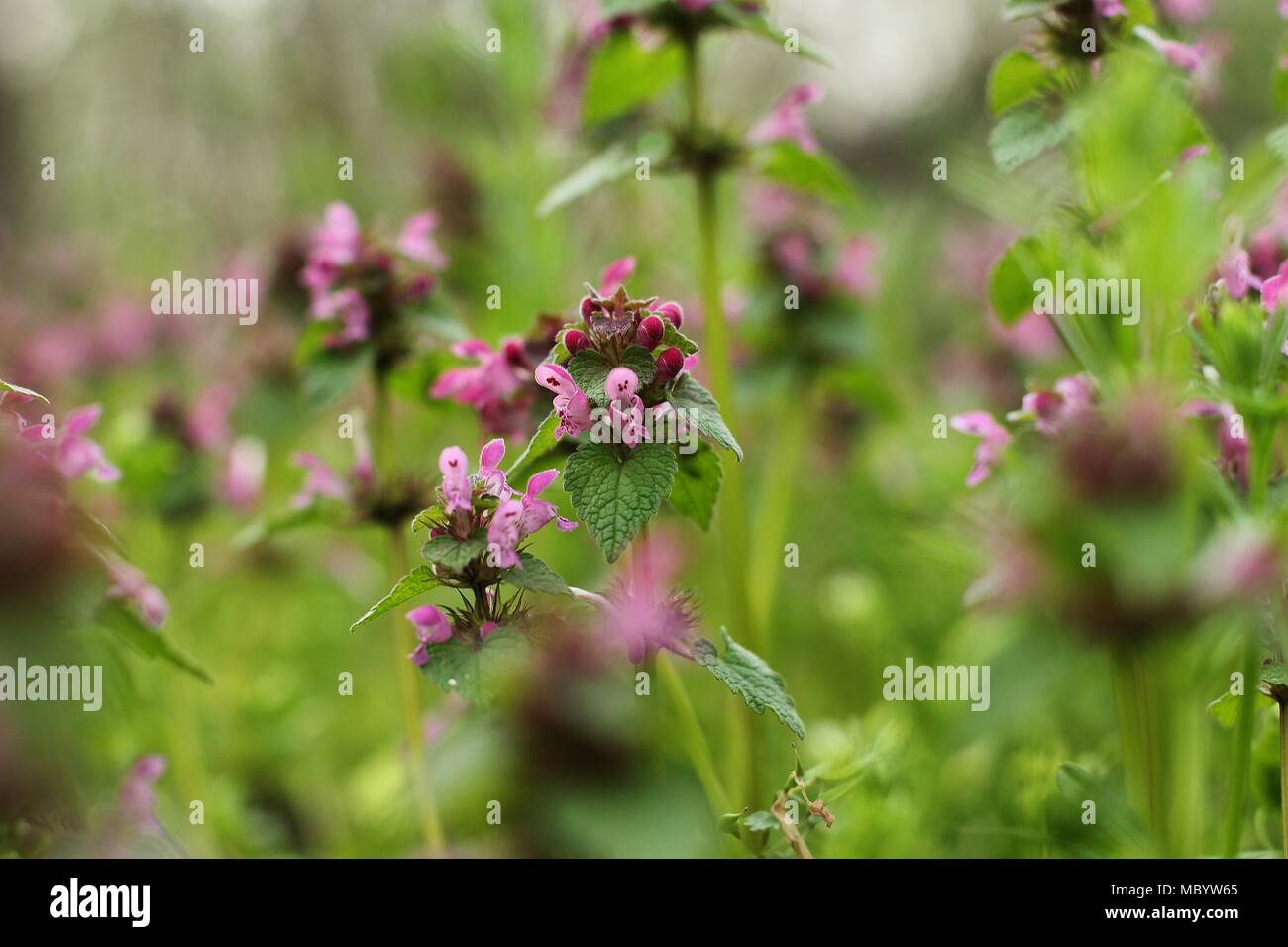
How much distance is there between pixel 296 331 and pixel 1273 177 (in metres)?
1.61

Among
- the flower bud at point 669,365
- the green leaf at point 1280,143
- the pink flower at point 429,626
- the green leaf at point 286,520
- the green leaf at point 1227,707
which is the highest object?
the green leaf at point 1280,143

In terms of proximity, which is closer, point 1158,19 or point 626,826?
point 626,826

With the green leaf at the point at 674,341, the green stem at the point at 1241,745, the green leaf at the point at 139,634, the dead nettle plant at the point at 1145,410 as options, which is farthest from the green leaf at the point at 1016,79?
the green leaf at the point at 139,634

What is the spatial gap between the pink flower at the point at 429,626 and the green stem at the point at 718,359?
1.52ft

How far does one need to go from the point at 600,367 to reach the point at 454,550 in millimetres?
180

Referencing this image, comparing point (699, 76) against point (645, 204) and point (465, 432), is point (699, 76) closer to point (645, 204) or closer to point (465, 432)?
point (465, 432)

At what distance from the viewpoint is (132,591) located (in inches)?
35.0

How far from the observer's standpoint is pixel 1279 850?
94 centimetres

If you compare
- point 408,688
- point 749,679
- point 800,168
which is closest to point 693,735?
point 749,679

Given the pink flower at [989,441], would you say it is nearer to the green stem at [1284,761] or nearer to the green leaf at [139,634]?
the green stem at [1284,761]

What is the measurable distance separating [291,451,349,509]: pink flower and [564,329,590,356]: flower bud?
1.48 feet

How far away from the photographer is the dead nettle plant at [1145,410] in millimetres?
584
